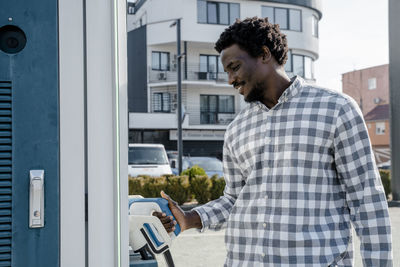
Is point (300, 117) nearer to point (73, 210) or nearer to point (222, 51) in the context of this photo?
Answer: point (222, 51)

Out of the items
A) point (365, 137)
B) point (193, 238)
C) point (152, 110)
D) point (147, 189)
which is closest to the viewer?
point (365, 137)

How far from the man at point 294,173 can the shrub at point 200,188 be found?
372 inches

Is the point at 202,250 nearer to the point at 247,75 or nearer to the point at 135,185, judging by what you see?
the point at 135,185

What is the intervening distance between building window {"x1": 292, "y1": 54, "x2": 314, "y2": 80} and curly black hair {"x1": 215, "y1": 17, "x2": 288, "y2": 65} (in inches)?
1210

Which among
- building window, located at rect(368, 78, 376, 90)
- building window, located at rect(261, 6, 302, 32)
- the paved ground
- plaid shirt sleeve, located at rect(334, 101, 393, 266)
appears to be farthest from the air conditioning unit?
plaid shirt sleeve, located at rect(334, 101, 393, 266)

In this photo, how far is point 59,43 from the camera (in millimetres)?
1337

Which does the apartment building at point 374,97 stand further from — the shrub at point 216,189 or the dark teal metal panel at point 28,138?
the dark teal metal panel at point 28,138

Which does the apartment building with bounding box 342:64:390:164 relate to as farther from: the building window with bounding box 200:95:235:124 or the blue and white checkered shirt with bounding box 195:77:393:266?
the blue and white checkered shirt with bounding box 195:77:393:266

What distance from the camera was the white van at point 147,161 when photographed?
1238 cm

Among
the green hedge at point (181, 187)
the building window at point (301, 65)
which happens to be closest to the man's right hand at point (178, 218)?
the green hedge at point (181, 187)

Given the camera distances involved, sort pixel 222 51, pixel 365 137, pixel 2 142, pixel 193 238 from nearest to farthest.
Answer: pixel 2 142, pixel 365 137, pixel 222 51, pixel 193 238

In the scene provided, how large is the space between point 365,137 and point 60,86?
118 centimetres

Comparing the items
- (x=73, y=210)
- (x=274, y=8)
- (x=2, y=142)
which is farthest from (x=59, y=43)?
(x=274, y=8)

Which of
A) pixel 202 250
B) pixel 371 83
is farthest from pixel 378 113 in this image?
pixel 202 250
